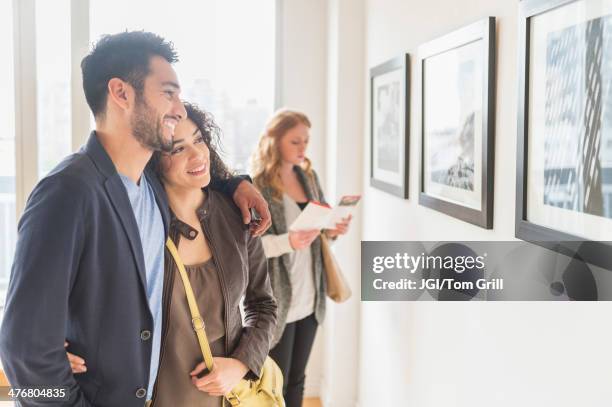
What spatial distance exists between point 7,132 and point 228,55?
129 centimetres

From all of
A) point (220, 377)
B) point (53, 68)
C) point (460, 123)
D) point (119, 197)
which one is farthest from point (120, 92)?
point (53, 68)

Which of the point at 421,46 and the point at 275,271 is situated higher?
the point at 421,46

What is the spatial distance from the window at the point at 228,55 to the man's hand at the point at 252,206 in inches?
89.5

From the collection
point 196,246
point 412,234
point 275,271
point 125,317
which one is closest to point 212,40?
point 275,271

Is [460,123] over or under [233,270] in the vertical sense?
over

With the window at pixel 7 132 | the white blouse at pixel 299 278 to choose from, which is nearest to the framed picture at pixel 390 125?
the white blouse at pixel 299 278

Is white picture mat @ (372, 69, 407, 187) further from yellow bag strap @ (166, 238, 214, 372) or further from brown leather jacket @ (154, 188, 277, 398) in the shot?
yellow bag strap @ (166, 238, 214, 372)

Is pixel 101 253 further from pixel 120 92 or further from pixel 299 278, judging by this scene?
pixel 299 278

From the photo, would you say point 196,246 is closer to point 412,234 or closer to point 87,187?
point 87,187

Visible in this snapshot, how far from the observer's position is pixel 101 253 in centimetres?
121

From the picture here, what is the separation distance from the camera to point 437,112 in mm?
2008

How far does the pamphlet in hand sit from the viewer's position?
2.45 m

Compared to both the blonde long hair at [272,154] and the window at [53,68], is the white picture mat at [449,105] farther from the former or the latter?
the window at [53,68]

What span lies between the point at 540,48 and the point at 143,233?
841mm
